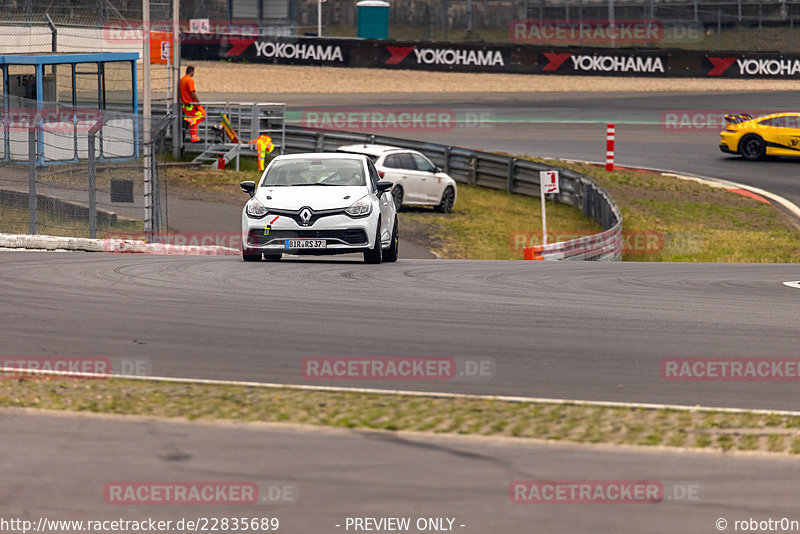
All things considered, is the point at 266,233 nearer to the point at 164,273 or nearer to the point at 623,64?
the point at 164,273

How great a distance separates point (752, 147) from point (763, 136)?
52 centimetres

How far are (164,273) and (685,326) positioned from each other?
5.82 metres

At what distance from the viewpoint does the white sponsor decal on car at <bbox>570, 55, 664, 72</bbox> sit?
4612cm

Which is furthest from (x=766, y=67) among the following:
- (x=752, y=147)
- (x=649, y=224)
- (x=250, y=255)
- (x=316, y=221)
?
(x=250, y=255)

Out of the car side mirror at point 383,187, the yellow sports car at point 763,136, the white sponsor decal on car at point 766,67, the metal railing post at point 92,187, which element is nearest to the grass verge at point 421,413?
the car side mirror at point 383,187

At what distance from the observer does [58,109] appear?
62.7ft

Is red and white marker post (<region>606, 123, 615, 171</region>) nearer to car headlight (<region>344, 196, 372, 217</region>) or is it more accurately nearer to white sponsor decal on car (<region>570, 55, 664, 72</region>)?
white sponsor decal on car (<region>570, 55, 664, 72</region>)

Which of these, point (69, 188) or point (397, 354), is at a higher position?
point (69, 188)

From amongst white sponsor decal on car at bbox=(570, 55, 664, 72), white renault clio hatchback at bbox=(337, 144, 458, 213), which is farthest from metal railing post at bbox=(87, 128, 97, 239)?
white sponsor decal on car at bbox=(570, 55, 664, 72)

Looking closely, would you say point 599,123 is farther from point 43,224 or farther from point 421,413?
point 421,413

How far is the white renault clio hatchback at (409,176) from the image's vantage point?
24172 millimetres

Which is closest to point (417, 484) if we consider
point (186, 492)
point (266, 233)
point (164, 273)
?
point (186, 492)

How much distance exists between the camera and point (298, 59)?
48031 millimetres

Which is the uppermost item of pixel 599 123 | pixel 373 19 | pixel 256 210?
pixel 373 19
